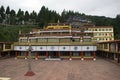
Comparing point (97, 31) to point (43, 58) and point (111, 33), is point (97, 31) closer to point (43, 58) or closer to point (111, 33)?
point (111, 33)

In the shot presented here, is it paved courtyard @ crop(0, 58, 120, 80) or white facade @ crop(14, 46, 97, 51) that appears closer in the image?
paved courtyard @ crop(0, 58, 120, 80)

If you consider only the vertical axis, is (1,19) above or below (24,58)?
above

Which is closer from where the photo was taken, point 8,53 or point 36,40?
point 36,40

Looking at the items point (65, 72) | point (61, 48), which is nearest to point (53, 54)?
point (61, 48)

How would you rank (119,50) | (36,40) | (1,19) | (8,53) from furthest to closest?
(1,19) < (8,53) < (36,40) < (119,50)

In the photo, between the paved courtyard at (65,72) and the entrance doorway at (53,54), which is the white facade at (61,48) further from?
the paved courtyard at (65,72)

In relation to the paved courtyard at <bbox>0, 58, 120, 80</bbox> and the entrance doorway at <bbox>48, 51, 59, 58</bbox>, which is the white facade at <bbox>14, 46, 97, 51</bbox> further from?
the paved courtyard at <bbox>0, 58, 120, 80</bbox>

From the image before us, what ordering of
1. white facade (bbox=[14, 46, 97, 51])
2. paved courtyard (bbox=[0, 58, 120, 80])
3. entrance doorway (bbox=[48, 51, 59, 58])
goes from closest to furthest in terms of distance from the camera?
1. paved courtyard (bbox=[0, 58, 120, 80])
2. white facade (bbox=[14, 46, 97, 51])
3. entrance doorway (bbox=[48, 51, 59, 58])

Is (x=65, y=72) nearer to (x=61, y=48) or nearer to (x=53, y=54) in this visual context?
(x=61, y=48)

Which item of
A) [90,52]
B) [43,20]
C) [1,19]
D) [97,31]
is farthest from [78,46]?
[1,19]

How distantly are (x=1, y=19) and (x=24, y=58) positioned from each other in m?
75.0

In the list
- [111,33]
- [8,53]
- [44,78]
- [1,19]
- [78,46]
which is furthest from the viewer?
[1,19]

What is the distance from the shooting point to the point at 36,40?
203 ft

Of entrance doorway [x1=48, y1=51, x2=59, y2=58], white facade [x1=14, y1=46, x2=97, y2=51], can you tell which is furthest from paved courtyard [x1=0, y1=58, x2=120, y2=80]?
entrance doorway [x1=48, y1=51, x2=59, y2=58]
